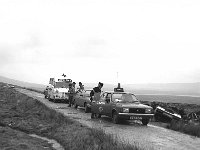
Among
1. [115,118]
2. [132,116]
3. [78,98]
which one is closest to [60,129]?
[115,118]

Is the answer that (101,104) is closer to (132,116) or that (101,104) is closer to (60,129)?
(132,116)

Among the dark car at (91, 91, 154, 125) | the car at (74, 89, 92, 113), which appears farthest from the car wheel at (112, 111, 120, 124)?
the car at (74, 89, 92, 113)

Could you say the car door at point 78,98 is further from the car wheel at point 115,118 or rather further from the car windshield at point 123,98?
the car wheel at point 115,118

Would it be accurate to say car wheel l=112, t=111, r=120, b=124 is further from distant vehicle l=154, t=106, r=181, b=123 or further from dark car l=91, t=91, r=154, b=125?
distant vehicle l=154, t=106, r=181, b=123

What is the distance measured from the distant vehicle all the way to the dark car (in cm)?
229

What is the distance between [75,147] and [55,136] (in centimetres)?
329

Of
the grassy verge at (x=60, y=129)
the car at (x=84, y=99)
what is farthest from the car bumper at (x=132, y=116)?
the car at (x=84, y=99)

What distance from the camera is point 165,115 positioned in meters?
19.4

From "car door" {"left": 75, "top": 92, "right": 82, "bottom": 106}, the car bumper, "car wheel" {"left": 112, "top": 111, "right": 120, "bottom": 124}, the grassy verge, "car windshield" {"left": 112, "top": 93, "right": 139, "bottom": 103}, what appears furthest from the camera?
"car door" {"left": 75, "top": 92, "right": 82, "bottom": 106}

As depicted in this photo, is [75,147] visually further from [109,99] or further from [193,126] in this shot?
[193,126]

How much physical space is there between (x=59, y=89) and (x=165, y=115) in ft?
46.5

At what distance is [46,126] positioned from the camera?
18031mm

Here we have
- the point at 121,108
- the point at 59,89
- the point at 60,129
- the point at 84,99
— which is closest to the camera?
the point at 60,129

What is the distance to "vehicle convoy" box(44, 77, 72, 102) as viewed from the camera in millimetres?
30844
